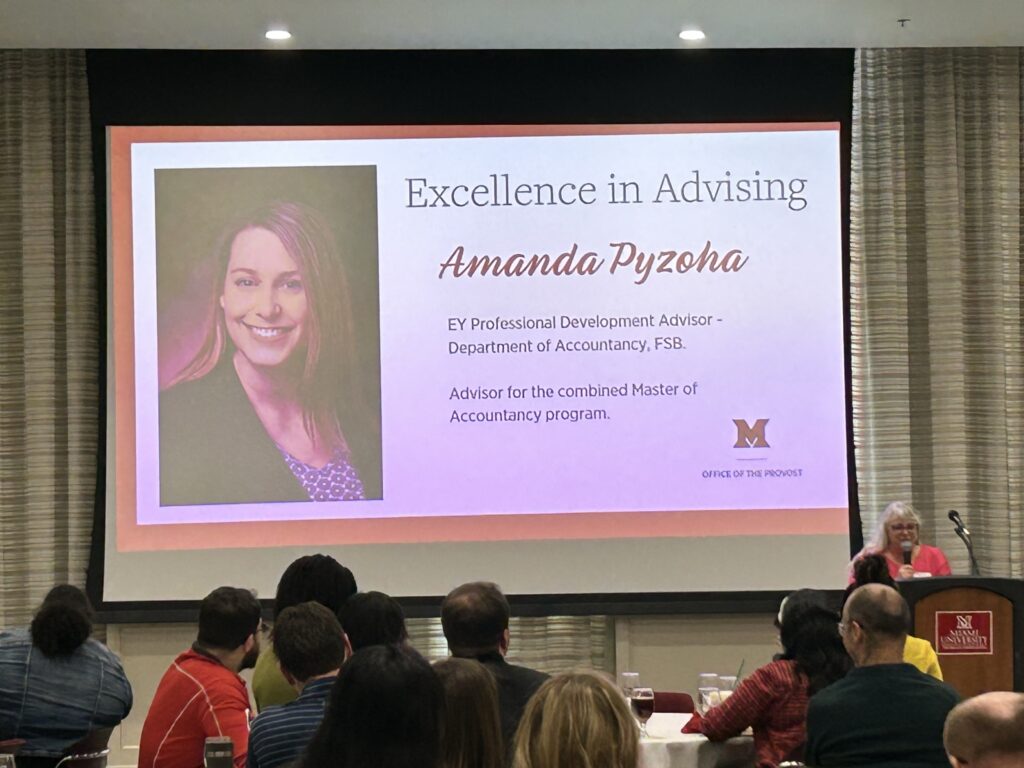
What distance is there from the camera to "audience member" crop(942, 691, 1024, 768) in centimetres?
222

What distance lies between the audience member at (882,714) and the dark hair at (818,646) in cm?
51

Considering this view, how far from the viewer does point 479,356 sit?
6.79 m

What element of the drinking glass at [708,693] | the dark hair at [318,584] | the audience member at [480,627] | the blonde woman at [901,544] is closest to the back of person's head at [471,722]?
the audience member at [480,627]

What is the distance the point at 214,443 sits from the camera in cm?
674

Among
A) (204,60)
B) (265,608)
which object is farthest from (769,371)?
(204,60)

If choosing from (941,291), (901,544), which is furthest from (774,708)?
(941,291)

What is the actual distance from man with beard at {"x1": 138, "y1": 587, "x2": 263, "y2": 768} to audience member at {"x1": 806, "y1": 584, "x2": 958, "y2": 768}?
4.69 feet

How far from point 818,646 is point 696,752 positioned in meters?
0.54

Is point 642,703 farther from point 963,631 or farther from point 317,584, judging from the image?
point 963,631

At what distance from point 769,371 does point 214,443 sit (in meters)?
2.74

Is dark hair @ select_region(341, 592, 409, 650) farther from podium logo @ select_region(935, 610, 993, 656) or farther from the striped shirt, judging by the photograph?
podium logo @ select_region(935, 610, 993, 656)

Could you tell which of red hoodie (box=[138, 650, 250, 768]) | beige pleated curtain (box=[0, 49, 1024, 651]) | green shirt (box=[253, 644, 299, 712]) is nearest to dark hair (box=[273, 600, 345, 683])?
red hoodie (box=[138, 650, 250, 768])

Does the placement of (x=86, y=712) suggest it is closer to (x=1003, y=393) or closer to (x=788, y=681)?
(x=788, y=681)

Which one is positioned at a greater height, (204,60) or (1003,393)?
(204,60)
